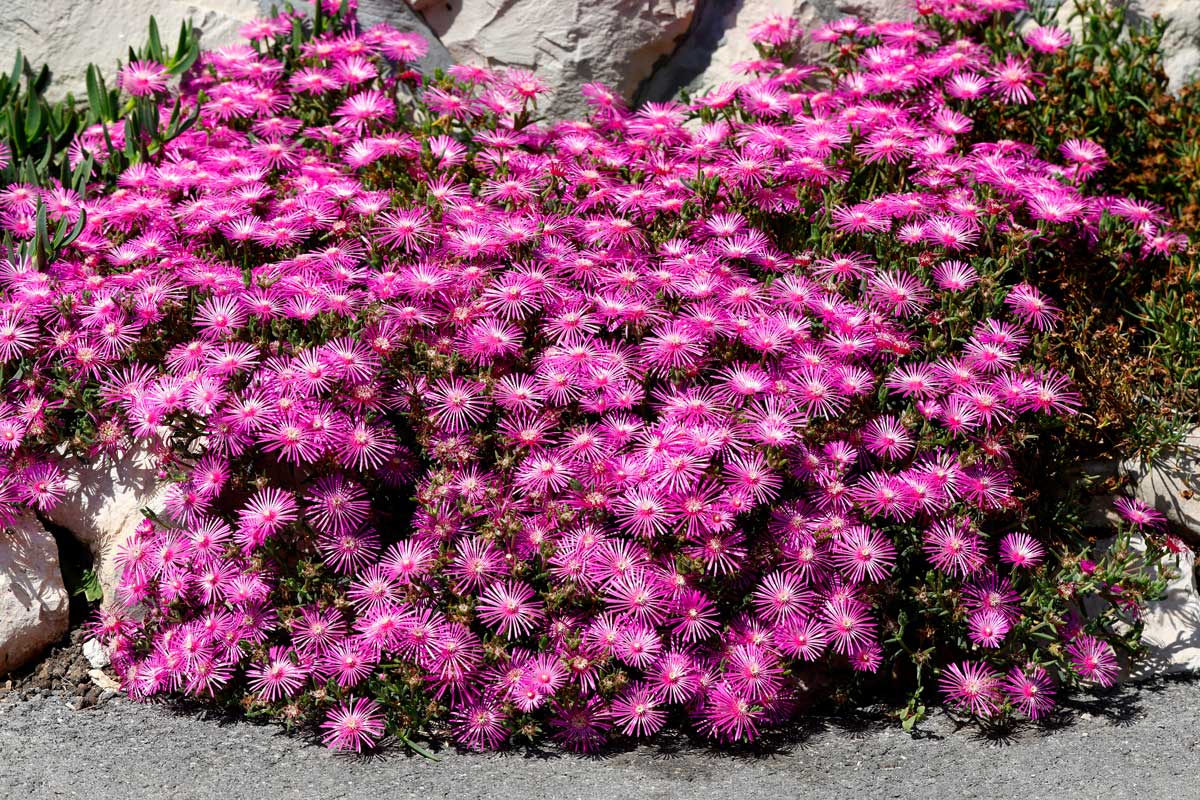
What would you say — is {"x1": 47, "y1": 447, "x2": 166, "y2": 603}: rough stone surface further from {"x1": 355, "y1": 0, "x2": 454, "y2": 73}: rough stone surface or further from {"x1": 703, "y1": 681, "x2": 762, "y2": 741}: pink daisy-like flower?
{"x1": 355, "y1": 0, "x2": 454, "y2": 73}: rough stone surface

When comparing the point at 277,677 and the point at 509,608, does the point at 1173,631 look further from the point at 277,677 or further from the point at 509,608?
the point at 277,677

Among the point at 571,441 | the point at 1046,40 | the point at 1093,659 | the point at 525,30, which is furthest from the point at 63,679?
the point at 1046,40

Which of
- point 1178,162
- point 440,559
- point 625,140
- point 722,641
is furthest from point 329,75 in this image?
point 1178,162

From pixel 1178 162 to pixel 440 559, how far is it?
3491 mm

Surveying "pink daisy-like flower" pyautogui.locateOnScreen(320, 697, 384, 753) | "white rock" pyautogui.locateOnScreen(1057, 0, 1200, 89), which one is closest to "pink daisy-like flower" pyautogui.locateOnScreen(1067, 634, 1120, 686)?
"pink daisy-like flower" pyautogui.locateOnScreen(320, 697, 384, 753)

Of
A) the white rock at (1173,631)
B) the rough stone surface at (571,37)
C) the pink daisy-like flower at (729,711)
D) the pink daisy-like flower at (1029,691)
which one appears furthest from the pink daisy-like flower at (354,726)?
the rough stone surface at (571,37)

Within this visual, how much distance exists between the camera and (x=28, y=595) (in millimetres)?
3830

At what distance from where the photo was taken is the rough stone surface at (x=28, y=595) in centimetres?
380

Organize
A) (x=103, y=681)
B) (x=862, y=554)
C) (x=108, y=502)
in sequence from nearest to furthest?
(x=862, y=554)
(x=103, y=681)
(x=108, y=502)

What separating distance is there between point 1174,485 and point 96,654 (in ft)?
11.8

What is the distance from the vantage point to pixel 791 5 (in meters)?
5.68

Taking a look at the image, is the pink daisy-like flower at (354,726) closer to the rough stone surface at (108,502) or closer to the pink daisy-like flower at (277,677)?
the pink daisy-like flower at (277,677)

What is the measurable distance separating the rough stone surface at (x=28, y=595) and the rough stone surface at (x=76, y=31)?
257 cm

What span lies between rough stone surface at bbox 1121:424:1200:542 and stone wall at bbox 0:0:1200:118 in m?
2.21
